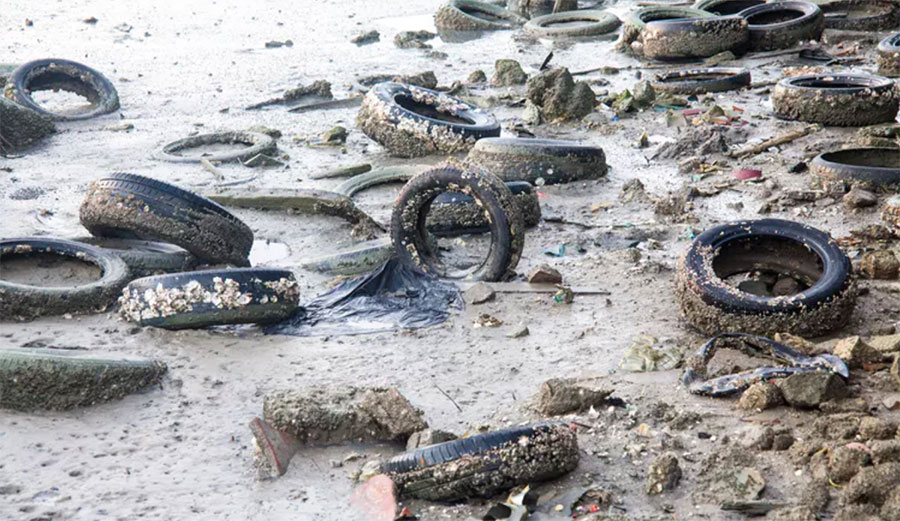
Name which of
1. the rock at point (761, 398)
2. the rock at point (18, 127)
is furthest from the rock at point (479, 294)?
the rock at point (18, 127)

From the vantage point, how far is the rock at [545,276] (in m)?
6.29

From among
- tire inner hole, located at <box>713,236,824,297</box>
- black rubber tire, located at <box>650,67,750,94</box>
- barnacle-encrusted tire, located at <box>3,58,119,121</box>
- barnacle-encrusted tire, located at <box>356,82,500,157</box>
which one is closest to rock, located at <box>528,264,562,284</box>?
tire inner hole, located at <box>713,236,824,297</box>

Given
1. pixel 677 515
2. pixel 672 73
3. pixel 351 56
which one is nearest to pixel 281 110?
pixel 351 56

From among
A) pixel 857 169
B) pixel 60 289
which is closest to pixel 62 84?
pixel 60 289

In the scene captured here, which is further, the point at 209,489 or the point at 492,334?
the point at 492,334

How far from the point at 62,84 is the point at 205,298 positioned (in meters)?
6.60

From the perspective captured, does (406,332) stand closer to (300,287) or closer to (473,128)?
(300,287)

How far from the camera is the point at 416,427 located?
4.48 meters

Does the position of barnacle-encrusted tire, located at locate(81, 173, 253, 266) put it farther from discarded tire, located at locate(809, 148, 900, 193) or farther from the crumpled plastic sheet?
discarded tire, located at locate(809, 148, 900, 193)

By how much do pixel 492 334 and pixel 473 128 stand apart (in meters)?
3.72

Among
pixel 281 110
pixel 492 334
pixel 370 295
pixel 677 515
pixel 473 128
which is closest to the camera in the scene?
pixel 677 515

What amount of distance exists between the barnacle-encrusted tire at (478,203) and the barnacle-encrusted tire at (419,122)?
2.56 metres

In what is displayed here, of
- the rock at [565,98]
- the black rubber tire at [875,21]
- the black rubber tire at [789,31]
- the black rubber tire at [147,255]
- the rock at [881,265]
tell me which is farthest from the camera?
the black rubber tire at [875,21]

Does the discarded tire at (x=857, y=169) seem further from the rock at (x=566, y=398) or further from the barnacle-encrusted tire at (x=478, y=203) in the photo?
the rock at (x=566, y=398)
